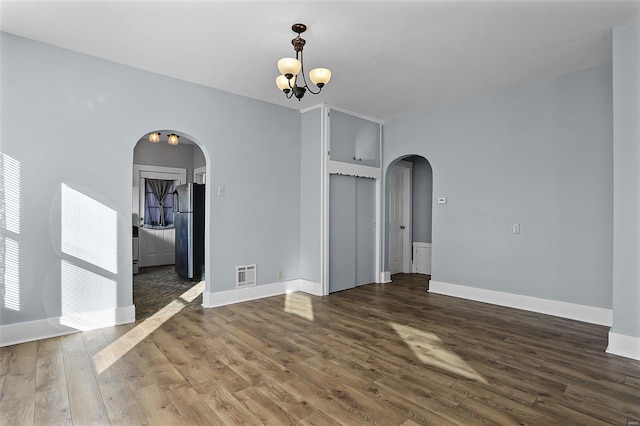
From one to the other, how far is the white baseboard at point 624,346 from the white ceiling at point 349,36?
2767 mm

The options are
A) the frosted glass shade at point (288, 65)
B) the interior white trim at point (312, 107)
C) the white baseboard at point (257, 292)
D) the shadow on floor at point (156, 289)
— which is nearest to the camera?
the frosted glass shade at point (288, 65)

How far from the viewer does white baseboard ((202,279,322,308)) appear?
456 centimetres

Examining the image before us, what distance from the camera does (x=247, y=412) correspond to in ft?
7.06

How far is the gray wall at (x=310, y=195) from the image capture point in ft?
17.4

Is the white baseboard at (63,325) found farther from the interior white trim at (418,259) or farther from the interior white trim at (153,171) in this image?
the interior white trim at (418,259)

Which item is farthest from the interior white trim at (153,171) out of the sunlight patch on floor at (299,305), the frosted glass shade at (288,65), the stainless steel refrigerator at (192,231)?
the frosted glass shade at (288,65)

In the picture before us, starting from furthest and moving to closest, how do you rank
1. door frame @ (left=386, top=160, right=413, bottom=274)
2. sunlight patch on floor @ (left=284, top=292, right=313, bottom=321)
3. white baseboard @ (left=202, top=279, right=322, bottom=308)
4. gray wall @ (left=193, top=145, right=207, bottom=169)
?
gray wall @ (left=193, top=145, right=207, bottom=169) < door frame @ (left=386, top=160, right=413, bottom=274) < white baseboard @ (left=202, top=279, right=322, bottom=308) < sunlight patch on floor @ (left=284, top=292, right=313, bottom=321)

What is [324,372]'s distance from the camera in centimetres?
270

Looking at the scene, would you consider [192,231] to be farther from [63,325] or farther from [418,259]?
[418,259]

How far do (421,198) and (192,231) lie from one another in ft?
14.9

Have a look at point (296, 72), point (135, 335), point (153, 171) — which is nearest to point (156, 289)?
point (135, 335)

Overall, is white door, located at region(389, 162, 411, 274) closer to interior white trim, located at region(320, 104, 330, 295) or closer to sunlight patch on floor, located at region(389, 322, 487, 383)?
interior white trim, located at region(320, 104, 330, 295)

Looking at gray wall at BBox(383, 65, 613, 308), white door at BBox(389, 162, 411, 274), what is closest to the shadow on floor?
white door at BBox(389, 162, 411, 274)

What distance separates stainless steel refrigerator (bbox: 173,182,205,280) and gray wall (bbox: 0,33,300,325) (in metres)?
1.65
